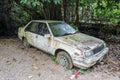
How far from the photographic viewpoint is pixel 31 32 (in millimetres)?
7145

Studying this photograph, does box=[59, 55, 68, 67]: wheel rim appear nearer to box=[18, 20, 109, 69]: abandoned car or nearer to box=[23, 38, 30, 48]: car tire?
box=[18, 20, 109, 69]: abandoned car

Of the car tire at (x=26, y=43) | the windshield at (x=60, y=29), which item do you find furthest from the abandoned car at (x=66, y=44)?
the car tire at (x=26, y=43)

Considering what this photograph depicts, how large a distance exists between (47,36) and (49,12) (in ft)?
14.6

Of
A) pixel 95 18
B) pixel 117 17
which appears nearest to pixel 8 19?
pixel 95 18

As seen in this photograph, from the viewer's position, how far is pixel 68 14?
38.4 feet

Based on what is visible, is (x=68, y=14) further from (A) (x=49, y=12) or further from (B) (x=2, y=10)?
(B) (x=2, y=10)

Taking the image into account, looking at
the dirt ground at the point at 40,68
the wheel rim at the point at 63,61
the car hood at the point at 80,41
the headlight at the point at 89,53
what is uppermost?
the car hood at the point at 80,41

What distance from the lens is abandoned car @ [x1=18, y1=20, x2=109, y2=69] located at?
5102 mm

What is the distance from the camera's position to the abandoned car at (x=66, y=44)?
16.7 ft

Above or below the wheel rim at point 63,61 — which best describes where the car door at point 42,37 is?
above

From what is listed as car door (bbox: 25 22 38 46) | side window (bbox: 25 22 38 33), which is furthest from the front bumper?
side window (bbox: 25 22 38 33)

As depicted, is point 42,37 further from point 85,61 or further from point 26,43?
point 85,61

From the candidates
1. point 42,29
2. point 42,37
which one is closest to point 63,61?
point 42,37

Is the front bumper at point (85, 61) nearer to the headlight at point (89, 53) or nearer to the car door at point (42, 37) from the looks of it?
the headlight at point (89, 53)
